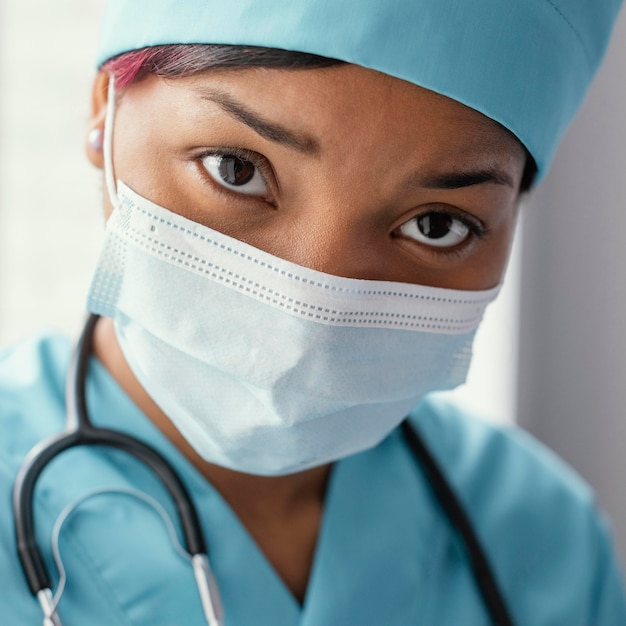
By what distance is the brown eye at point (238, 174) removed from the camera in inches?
34.3

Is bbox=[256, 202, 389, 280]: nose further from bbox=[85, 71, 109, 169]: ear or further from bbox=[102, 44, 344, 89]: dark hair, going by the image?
bbox=[85, 71, 109, 169]: ear

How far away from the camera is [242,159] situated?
0.87 m

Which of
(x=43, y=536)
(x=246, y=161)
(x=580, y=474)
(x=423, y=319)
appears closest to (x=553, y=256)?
(x=580, y=474)

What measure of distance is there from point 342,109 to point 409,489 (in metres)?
0.57

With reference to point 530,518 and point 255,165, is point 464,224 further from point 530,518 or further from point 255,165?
point 530,518

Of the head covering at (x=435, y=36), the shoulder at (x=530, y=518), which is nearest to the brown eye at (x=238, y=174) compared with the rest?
the head covering at (x=435, y=36)

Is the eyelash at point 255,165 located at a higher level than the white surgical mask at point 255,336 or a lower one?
higher

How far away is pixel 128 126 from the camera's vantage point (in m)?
0.92

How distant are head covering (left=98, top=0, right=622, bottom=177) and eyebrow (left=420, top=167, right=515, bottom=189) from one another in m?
0.04

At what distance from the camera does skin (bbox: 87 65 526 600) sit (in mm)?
815

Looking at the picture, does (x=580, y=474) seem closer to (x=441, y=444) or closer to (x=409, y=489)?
(x=441, y=444)

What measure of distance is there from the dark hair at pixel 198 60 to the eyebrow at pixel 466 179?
138mm

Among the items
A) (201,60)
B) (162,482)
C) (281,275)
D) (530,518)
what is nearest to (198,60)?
(201,60)

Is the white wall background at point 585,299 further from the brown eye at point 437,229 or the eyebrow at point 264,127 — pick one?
the eyebrow at point 264,127
